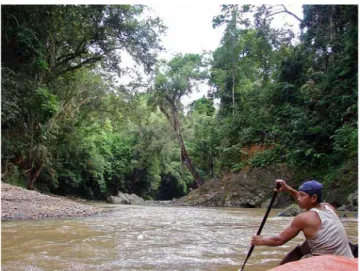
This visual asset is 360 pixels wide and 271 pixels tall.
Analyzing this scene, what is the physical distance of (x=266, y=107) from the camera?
798 inches

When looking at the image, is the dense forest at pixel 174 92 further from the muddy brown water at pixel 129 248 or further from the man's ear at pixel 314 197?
the man's ear at pixel 314 197

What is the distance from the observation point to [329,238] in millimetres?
3016

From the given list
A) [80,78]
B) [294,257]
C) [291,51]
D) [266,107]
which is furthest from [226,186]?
[294,257]

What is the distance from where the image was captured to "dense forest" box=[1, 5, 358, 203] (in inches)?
565

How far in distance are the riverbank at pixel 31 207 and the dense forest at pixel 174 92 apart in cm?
354

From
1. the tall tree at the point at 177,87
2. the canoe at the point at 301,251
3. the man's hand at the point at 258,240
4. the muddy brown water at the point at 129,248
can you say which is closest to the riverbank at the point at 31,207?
the muddy brown water at the point at 129,248

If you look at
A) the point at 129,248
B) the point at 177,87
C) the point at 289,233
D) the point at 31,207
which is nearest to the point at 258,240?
the point at 289,233

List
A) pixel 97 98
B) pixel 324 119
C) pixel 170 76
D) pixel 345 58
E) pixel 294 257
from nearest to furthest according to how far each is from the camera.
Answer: pixel 294 257
pixel 345 58
pixel 324 119
pixel 97 98
pixel 170 76

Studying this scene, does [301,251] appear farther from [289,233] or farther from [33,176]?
[33,176]

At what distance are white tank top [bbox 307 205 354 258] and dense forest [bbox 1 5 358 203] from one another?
430 inches

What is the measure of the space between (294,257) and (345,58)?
42.3ft

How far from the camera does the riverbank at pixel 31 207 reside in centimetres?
895

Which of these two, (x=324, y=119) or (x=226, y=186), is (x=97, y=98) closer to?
(x=226, y=186)

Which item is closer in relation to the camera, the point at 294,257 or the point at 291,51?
the point at 294,257
